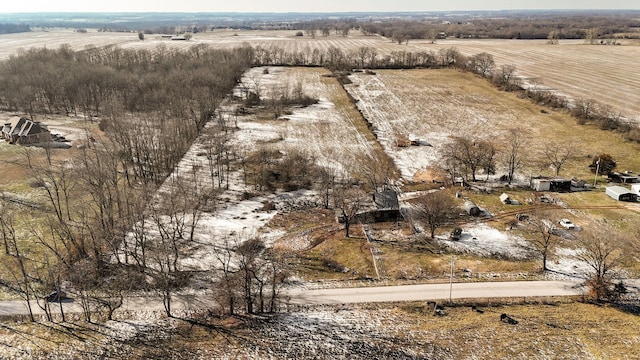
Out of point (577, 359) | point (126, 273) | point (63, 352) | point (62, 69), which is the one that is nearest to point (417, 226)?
point (577, 359)

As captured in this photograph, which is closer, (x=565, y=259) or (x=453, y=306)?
(x=453, y=306)

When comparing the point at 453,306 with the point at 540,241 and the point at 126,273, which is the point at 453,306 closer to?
the point at 540,241

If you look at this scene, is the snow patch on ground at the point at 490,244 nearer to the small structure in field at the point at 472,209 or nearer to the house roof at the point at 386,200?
the small structure in field at the point at 472,209

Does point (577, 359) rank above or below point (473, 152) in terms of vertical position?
below

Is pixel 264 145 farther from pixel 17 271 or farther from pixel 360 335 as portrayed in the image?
pixel 360 335

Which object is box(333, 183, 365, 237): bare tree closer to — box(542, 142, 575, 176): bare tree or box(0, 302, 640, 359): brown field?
box(0, 302, 640, 359): brown field

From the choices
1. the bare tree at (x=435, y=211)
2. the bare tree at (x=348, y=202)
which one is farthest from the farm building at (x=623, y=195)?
the bare tree at (x=348, y=202)

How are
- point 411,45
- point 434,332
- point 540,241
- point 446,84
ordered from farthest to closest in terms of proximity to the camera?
1. point 411,45
2. point 446,84
3. point 540,241
4. point 434,332
